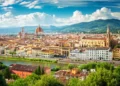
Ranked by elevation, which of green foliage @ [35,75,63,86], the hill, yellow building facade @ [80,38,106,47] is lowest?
green foliage @ [35,75,63,86]

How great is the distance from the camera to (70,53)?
10539mm

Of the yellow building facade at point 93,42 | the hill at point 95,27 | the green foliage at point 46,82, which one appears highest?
the hill at point 95,27

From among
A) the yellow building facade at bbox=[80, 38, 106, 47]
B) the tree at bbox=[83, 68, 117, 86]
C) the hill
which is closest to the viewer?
the tree at bbox=[83, 68, 117, 86]

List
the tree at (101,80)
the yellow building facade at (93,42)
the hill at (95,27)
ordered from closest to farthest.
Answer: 1. the tree at (101,80)
2. the yellow building facade at (93,42)
3. the hill at (95,27)

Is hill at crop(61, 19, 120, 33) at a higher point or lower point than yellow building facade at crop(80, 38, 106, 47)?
higher

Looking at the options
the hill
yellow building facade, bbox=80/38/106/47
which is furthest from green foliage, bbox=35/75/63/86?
the hill

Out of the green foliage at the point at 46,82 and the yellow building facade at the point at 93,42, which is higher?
the yellow building facade at the point at 93,42

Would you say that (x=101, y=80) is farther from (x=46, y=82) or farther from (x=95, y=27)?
(x=95, y=27)

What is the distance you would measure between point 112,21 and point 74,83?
18.0m

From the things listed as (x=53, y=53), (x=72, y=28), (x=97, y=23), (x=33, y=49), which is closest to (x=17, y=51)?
(x=33, y=49)

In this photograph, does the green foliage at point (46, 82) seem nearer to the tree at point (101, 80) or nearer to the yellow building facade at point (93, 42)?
the tree at point (101, 80)

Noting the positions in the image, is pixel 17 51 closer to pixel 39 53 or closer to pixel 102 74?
pixel 39 53

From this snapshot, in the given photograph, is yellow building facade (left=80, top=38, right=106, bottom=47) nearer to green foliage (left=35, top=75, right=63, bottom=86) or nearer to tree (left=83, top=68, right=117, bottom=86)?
tree (left=83, top=68, right=117, bottom=86)

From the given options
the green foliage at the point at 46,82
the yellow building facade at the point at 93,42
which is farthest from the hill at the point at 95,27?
the green foliage at the point at 46,82
